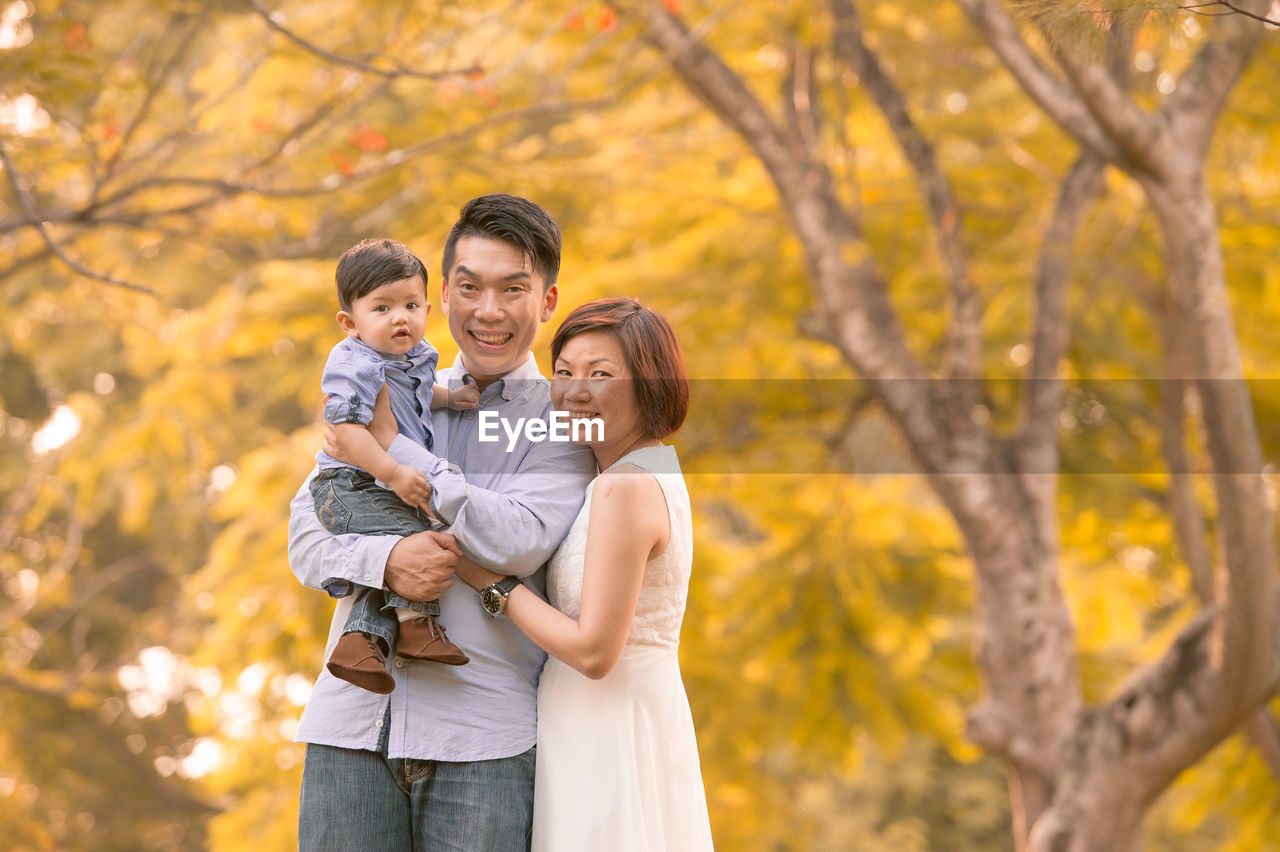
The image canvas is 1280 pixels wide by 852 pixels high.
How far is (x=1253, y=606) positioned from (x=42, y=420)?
36.0ft

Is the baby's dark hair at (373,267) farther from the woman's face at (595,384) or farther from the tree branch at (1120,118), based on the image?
A: the tree branch at (1120,118)

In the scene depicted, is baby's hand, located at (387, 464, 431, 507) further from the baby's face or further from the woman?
the baby's face

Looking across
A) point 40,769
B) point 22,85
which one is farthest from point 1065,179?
point 40,769

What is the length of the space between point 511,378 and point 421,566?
40 centimetres

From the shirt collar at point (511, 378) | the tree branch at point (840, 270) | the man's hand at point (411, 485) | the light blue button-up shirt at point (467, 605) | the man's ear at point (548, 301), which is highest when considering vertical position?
the tree branch at point (840, 270)

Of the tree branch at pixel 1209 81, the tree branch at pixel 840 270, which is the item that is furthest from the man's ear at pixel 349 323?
the tree branch at pixel 840 270

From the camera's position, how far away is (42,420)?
11516 mm

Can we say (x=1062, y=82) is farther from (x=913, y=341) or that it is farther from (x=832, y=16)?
(x=913, y=341)

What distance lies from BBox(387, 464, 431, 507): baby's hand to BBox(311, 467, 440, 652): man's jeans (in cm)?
6

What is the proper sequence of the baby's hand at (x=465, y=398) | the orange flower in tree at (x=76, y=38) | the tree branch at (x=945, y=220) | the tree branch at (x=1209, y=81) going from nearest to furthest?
the baby's hand at (x=465, y=398), the orange flower in tree at (x=76, y=38), the tree branch at (x=1209, y=81), the tree branch at (x=945, y=220)

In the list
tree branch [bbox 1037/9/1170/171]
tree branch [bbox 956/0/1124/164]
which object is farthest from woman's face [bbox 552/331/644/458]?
tree branch [bbox 956/0/1124/164]

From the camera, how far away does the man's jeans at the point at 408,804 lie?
179 cm

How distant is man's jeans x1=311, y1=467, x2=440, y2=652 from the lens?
1.80 metres

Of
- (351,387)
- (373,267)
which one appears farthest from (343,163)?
(351,387)
